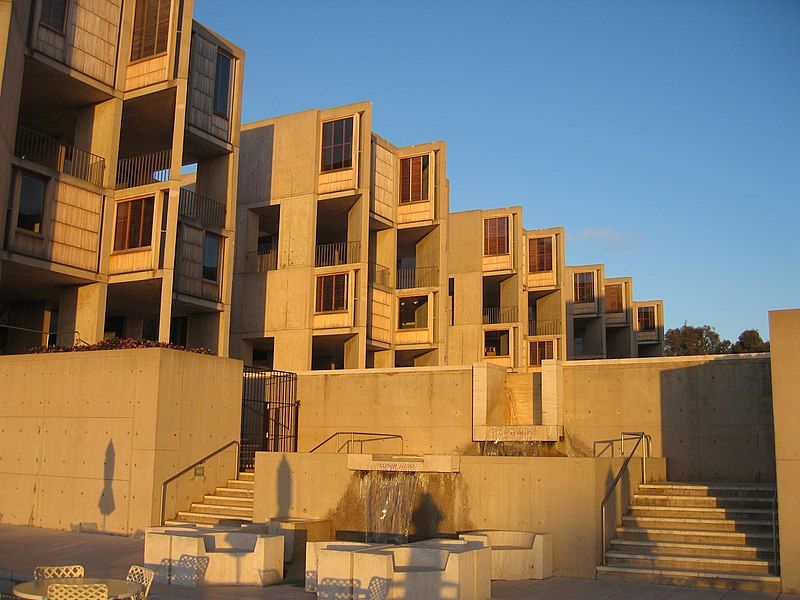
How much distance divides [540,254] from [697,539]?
3727 centimetres

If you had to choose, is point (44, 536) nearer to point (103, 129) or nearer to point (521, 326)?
point (103, 129)

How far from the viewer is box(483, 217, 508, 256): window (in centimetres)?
4659

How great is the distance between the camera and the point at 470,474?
16.4 metres

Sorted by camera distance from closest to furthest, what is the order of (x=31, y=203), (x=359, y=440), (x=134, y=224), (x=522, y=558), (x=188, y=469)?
(x=522, y=558) < (x=188, y=469) < (x=31, y=203) < (x=359, y=440) < (x=134, y=224)

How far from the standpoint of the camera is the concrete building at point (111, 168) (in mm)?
24891

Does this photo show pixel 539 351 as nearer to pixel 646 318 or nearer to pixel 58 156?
pixel 646 318

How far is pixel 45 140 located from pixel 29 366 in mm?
11263

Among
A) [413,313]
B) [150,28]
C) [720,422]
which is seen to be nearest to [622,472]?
[720,422]

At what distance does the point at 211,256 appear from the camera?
29391mm

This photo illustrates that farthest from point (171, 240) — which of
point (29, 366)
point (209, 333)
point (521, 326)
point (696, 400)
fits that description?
point (521, 326)

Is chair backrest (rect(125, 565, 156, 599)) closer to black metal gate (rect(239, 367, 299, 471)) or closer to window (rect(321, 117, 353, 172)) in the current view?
black metal gate (rect(239, 367, 299, 471))

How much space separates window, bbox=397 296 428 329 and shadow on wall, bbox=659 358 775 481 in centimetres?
1768

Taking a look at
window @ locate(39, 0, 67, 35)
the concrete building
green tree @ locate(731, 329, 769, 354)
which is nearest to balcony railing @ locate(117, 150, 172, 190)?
the concrete building

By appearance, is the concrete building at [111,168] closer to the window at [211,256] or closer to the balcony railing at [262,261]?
the window at [211,256]
